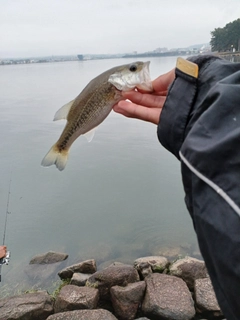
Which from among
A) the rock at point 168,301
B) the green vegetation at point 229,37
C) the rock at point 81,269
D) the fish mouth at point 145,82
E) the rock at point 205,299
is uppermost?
the green vegetation at point 229,37

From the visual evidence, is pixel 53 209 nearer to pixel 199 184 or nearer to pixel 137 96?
pixel 137 96

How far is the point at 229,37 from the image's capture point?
61656 millimetres

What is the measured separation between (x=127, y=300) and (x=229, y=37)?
66357mm

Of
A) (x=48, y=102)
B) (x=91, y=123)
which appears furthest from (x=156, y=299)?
(x=48, y=102)

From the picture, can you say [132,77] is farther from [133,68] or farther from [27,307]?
[27,307]

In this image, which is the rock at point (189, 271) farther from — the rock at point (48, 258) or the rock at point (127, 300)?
the rock at point (48, 258)

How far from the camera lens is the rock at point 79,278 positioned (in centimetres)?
496

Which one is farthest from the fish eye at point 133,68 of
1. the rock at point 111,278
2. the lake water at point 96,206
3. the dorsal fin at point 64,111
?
the lake water at point 96,206

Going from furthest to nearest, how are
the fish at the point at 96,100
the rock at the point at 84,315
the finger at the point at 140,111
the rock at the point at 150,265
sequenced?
the rock at the point at 150,265
the rock at the point at 84,315
the fish at the point at 96,100
the finger at the point at 140,111

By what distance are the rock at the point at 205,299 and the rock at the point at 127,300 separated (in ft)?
2.41

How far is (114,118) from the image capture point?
15523mm

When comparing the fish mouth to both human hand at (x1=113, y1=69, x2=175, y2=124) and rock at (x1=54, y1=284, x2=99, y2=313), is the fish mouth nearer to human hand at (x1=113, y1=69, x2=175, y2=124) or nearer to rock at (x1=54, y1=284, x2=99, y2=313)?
human hand at (x1=113, y1=69, x2=175, y2=124)

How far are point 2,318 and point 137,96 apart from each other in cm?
345

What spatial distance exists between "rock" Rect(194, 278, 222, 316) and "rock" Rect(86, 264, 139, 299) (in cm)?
92
